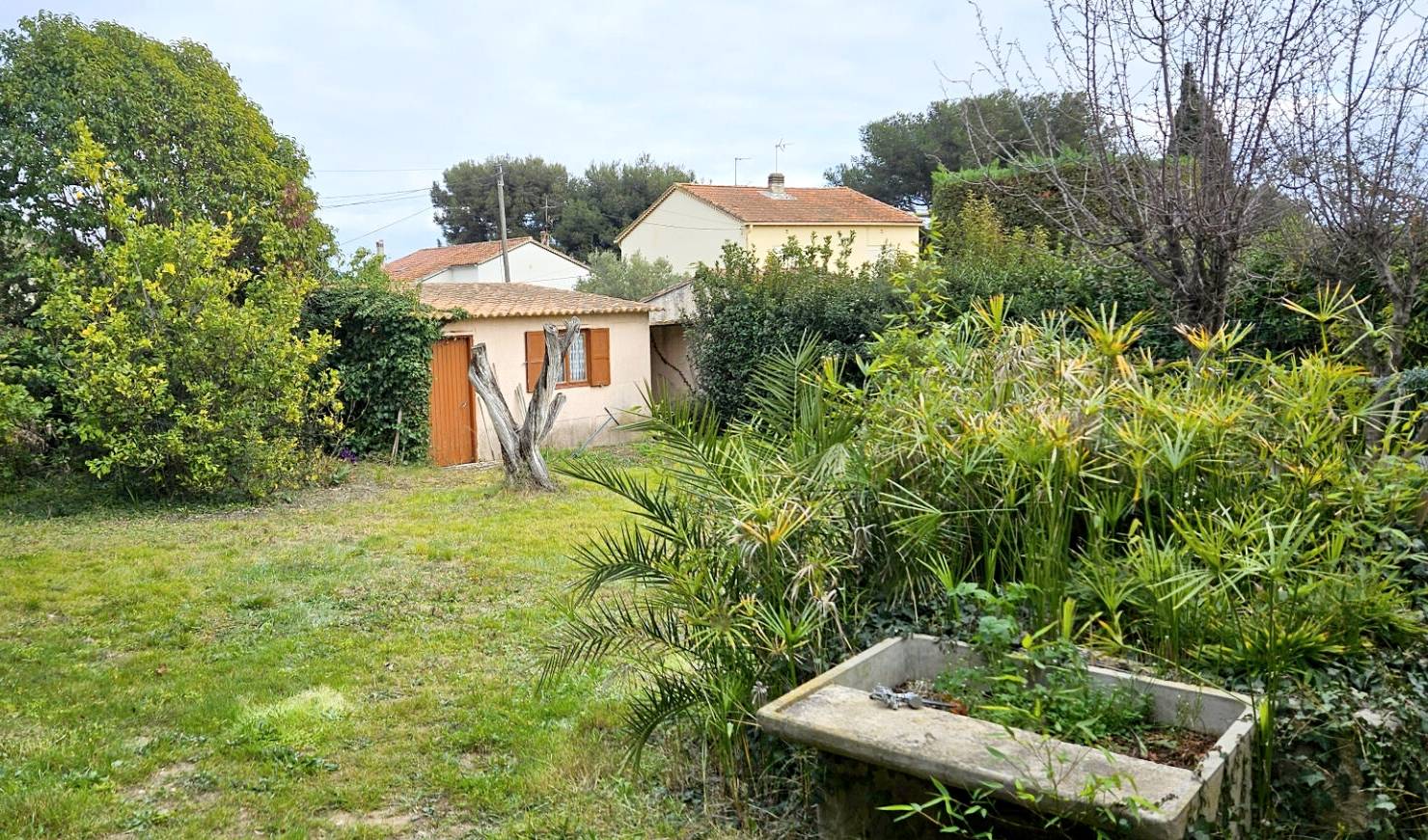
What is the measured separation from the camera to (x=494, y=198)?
147ft

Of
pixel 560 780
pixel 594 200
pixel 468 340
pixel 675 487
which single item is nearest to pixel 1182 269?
pixel 675 487

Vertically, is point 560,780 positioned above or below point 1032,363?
below

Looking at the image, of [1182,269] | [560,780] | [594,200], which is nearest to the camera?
[560,780]

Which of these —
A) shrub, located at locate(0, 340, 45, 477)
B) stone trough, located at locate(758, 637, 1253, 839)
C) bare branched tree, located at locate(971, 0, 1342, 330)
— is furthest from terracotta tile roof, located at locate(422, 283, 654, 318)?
stone trough, located at locate(758, 637, 1253, 839)

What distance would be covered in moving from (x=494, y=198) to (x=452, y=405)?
1237 inches

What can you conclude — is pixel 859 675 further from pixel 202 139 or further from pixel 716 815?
pixel 202 139

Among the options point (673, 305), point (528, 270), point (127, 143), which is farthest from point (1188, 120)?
point (528, 270)

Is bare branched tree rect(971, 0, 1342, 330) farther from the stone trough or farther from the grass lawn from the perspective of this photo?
the grass lawn

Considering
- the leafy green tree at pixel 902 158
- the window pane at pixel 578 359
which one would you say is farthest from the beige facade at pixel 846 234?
the window pane at pixel 578 359

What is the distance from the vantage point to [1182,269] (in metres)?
5.64

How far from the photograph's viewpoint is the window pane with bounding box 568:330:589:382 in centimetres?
1761

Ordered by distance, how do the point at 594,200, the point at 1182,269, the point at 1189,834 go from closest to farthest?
the point at 1189,834 < the point at 1182,269 < the point at 594,200

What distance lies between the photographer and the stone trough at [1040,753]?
8.18ft

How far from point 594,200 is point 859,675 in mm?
42945
